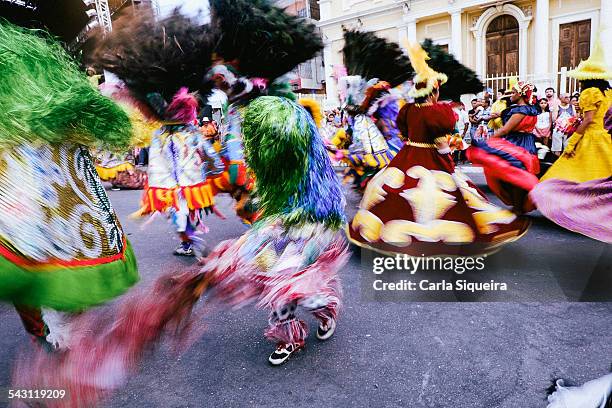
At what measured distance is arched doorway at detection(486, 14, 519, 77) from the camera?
50.9ft

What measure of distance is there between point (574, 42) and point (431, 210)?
46.6 ft

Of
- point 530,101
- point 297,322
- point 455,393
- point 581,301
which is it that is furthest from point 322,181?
point 530,101

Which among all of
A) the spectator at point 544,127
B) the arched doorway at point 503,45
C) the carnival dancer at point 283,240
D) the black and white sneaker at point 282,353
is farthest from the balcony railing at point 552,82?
the black and white sneaker at point 282,353

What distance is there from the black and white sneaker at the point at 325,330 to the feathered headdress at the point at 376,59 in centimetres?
345

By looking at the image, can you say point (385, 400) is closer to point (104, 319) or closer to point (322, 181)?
point (322, 181)

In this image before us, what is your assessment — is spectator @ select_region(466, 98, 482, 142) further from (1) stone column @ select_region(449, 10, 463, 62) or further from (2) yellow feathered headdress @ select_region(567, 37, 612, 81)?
(1) stone column @ select_region(449, 10, 463, 62)

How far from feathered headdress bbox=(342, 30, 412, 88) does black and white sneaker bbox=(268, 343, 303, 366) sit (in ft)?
12.1

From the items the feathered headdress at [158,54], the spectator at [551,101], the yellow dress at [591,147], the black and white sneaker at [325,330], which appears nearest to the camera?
the black and white sneaker at [325,330]

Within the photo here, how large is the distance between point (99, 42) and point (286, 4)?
5.47 feet

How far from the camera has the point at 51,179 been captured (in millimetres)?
1629

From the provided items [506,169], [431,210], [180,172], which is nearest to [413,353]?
[431,210]

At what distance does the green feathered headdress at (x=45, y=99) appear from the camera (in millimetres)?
1493

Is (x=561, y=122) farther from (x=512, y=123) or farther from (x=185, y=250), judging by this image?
(x=185, y=250)

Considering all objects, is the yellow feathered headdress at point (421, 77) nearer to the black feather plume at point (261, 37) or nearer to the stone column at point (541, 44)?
the black feather plume at point (261, 37)
